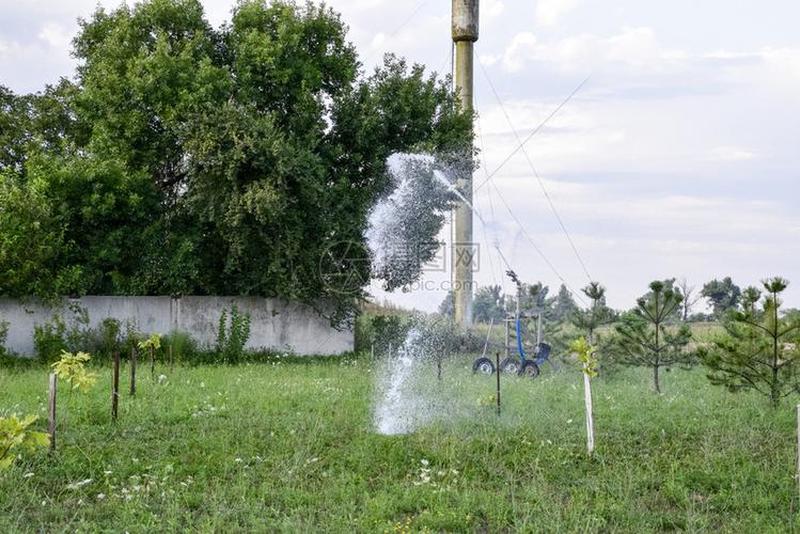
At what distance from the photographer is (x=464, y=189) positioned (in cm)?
2341

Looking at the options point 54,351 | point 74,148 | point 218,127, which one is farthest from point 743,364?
point 74,148

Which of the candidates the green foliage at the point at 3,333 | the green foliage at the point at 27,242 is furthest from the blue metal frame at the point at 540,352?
the green foliage at the point at 3,333

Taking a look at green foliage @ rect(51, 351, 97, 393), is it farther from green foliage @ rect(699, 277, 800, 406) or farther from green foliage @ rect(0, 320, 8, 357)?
green foliage @ rect(0, 320, 8, 357)

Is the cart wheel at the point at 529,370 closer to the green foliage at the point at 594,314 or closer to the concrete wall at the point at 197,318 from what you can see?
the green foliage at the point at 594,314

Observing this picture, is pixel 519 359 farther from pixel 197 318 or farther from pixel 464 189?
pixel 197 318

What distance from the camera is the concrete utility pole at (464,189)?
72.2 ft

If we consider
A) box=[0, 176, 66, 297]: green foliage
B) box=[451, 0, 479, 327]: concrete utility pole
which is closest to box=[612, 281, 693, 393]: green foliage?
box=[451, 0, 479, 327]: concrete utility pole

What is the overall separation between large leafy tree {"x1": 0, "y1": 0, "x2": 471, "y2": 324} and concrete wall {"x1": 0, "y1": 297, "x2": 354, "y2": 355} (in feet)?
1.37

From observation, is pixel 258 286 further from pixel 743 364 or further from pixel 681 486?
pixel 681 486

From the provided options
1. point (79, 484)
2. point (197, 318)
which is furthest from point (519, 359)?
point (79, 484)

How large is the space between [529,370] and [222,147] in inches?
338

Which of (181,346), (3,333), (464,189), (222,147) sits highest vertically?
(222,147)

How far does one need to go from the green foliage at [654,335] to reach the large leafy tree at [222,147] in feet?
27.4

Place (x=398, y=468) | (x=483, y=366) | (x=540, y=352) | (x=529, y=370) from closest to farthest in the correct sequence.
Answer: (x=398, y=468) < (x=529, y=370) < (x=540, y=352) < (x=483, y=366)
